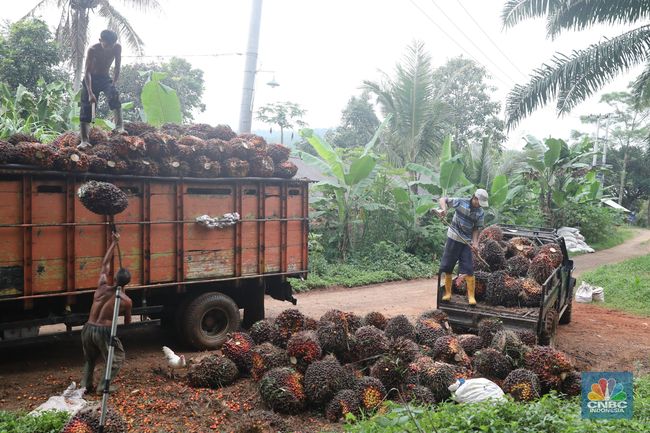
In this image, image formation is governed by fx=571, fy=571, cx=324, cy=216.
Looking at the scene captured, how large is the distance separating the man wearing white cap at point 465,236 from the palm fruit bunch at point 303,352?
2897mm

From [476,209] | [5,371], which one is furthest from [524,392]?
[5,371]

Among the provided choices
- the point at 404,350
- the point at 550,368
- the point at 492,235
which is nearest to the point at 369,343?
the point at 404,350

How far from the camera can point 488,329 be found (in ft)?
22.6

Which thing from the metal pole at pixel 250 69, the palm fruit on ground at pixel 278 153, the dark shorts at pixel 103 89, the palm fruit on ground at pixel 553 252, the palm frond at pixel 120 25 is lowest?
the palm fruit on ground at pixel 553 252

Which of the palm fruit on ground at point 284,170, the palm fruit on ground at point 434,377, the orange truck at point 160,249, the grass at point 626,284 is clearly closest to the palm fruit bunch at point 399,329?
the palm fruit on ground at point 434,377

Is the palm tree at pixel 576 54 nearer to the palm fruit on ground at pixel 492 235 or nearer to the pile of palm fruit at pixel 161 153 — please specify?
the palm fruit on ground at pixel 492 235

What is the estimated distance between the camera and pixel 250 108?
41.7ft

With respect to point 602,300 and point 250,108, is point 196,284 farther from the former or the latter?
point 602,300

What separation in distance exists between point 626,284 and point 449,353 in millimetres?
8472

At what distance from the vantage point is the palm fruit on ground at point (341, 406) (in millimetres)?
5172

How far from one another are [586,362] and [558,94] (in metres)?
8.89

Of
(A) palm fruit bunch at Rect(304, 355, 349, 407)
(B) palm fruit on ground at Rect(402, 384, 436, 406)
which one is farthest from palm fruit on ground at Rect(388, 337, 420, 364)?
(A) palm fruit bunch at Rect(304, 355, 349, 407)

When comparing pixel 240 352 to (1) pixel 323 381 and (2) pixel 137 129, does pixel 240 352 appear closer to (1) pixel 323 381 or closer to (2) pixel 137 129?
(1) pixel 323 381

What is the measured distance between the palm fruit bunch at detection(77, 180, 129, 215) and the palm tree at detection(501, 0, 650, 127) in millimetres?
11759
